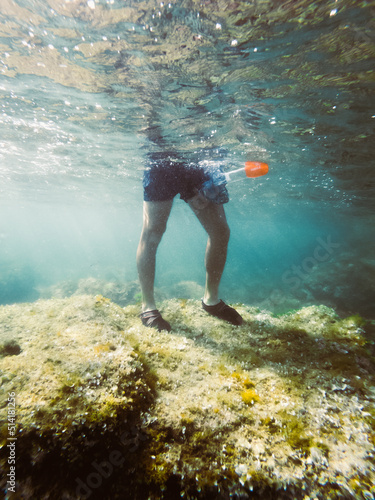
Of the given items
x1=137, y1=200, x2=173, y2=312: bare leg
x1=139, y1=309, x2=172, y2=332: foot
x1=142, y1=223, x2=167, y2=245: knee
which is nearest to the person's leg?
x1=137, y1=200, x2=173, y2=312: bare leg

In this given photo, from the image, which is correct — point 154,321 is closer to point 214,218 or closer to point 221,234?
point 221,234

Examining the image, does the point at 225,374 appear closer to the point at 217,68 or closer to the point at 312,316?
the point at 312,316

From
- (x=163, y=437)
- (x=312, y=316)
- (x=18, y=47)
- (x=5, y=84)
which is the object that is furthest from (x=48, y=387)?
(x=5, y=84)

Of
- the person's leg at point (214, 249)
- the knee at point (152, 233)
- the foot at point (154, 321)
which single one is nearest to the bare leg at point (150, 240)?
the knee at point (152, 233)

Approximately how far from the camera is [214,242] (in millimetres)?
3840

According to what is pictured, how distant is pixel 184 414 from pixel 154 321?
1720 millimetres

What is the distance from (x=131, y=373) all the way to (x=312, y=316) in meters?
2.82

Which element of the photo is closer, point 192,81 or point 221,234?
point 221,234

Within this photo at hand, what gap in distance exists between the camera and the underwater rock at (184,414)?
1.32 metres

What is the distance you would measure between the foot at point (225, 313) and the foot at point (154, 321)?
0.84m

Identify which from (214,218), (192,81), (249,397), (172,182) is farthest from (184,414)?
(192,81)

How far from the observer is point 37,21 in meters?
4.13

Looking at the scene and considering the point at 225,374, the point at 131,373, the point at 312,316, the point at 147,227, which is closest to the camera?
the point at 131,373

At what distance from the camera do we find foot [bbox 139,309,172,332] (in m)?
3.38
